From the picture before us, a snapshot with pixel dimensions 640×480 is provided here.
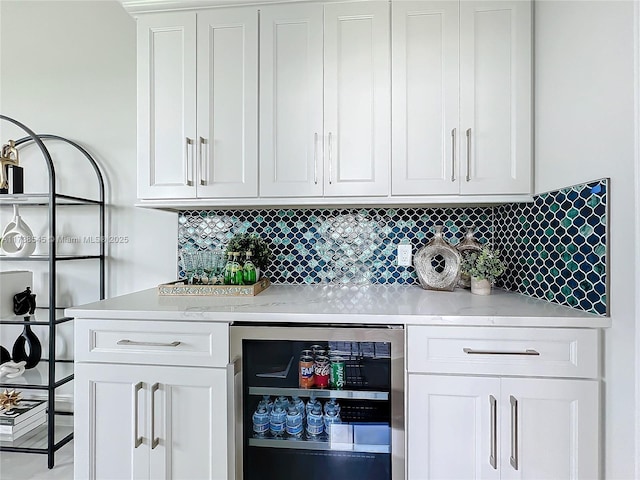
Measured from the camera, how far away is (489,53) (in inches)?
Answer: 58.8

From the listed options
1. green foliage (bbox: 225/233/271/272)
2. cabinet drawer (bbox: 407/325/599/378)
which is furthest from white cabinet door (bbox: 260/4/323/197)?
cabinet drawer (bbox: 407/325/599/378)

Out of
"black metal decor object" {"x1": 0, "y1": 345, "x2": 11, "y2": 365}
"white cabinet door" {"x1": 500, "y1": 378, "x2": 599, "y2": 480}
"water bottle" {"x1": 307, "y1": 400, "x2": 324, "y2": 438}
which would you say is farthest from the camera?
"black metal decor object" {"x1": 0, "y1": 345, "x2": 11, "y2": 365}

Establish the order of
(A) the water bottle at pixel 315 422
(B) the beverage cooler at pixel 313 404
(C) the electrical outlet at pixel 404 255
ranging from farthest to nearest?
(C) the electrical outlet at pixel 404 255 < (A) the water bottle at pixel 315 422 < (B) the beverage cooler at pixel 313 404

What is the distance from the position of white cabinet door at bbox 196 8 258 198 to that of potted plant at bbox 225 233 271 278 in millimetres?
346

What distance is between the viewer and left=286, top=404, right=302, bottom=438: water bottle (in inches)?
54.2

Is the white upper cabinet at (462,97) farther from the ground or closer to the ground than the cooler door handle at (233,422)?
farther from the ground

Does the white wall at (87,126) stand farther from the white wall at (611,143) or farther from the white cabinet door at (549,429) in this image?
the white wall at (611,143)

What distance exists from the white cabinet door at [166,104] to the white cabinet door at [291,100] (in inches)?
14.1

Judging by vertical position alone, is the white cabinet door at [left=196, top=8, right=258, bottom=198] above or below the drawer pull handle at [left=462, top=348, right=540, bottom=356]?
above

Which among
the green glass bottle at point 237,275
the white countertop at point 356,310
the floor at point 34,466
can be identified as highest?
the green glass bottle at point 237,275

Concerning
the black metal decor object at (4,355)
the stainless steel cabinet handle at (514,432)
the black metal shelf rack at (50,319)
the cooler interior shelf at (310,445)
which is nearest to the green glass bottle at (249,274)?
the cooler interior shelf at (310,445)

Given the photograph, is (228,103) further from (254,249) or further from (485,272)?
(485,272)

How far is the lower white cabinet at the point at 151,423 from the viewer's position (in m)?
1.27

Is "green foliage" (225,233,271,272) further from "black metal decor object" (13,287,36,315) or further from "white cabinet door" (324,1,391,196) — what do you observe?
"black metal decor object" (13,287,36,315)
